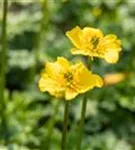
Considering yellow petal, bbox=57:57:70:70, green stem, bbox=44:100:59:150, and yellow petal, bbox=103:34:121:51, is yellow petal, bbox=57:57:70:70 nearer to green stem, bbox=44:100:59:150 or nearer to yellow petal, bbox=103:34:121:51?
yellow petal, bbox=103:34:121:51

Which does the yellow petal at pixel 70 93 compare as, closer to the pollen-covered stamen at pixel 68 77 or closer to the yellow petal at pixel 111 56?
the pollen-covered stamen at pixel 68 77

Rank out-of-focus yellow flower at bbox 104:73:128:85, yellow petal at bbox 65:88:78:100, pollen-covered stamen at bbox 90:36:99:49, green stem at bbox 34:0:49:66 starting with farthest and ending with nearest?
out-of-focus yellow flower at bbox 104:73:128:85 → green stem at bbox 34:0:49:66 → pollen-covered stamen at bbox 90:36:99:49 → yellow petal at bbox 65:88:78:100

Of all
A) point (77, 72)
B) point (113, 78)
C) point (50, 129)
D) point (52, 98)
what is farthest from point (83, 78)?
point (113, 78)

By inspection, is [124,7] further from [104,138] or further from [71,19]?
[104,138]

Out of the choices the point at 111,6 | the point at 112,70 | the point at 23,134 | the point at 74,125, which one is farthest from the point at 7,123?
the point at 111,6

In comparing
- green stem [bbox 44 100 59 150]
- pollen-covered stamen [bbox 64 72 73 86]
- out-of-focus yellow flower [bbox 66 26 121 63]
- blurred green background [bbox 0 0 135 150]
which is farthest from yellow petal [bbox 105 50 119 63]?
green stem [bbox 44 100 59 150]

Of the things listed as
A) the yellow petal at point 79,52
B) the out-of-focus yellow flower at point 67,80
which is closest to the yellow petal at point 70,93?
the out-of-focus yellow flower at point 67,80
